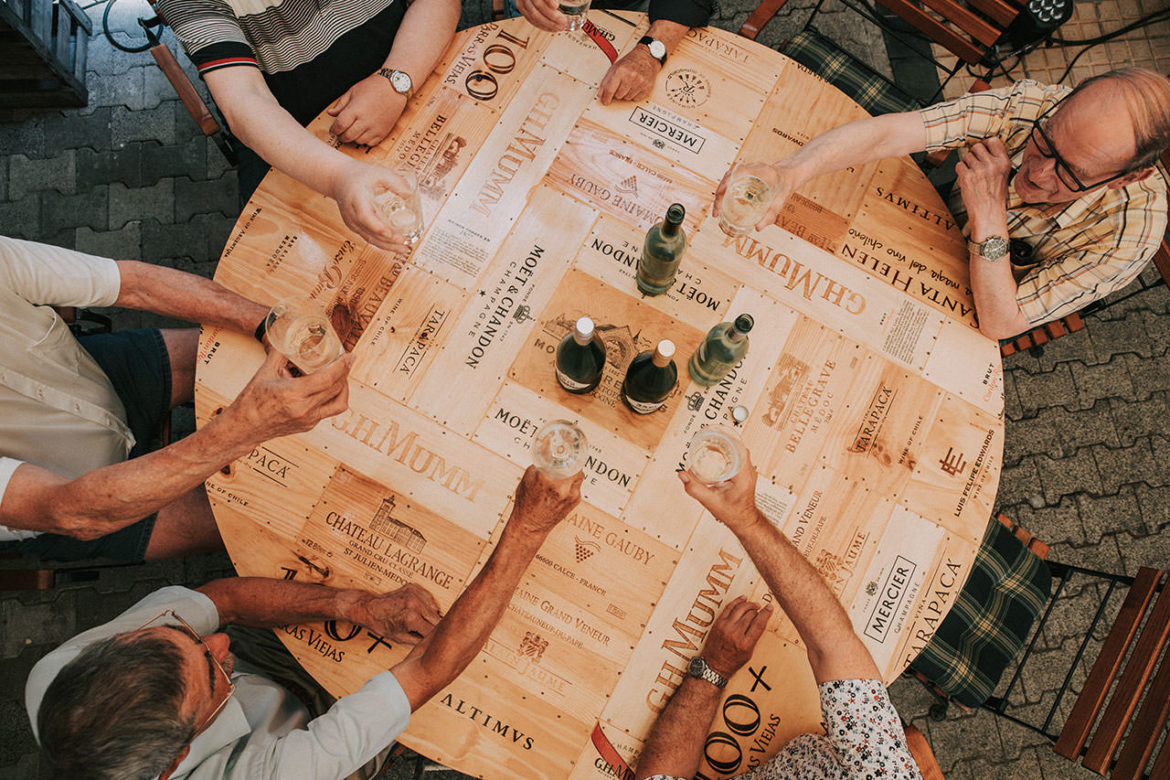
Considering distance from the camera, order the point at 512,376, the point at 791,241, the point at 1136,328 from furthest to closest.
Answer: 1. the point at 1136,328
2. the point at 791,241
3. the point at 512,376

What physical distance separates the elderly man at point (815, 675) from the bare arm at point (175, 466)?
93cm

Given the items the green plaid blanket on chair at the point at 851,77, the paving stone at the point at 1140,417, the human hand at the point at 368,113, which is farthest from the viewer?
the paving stone at the point at 1140,417

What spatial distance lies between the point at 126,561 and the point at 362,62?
1.90 metres

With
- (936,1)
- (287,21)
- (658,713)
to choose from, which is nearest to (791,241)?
(936,1)

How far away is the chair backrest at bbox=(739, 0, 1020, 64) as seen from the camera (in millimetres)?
2234

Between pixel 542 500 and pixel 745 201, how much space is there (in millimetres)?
1014

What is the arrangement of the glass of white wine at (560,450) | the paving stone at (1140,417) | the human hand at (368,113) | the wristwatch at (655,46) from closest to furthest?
the glass of white wine at (560,450) < the human hand at (368,113) < the wristwatch at (655,46) < the paving stone at (1140,417)

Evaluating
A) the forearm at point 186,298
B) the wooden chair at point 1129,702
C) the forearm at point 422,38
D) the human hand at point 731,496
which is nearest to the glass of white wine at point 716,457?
the human hand at point 731,496

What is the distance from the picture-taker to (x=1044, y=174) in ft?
6.13

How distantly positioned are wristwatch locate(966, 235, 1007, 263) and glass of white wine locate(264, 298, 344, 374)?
5.96 feet

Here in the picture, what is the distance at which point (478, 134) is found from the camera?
6.48ft

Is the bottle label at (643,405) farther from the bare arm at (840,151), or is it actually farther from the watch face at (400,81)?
the watch face at (400,81)

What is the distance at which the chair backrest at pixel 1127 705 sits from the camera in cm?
176

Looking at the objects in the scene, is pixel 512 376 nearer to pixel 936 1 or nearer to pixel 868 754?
pixel 868 754
